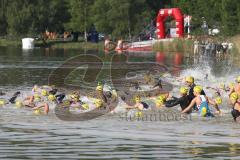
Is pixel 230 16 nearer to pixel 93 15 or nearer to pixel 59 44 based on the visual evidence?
pixel 93 15

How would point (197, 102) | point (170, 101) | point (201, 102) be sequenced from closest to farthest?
point (201, 102), point (197, 102), point (170, 101)

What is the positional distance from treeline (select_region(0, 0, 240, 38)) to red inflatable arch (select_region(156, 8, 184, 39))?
2.22m

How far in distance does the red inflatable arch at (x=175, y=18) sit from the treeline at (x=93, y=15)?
2223 mm

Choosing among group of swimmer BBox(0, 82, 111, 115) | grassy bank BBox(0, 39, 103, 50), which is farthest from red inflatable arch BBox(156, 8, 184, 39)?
group of swimmer BBox(0, 82, 111, 115)

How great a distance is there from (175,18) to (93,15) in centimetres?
1979

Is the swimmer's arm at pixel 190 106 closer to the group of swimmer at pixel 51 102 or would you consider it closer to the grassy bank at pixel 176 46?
the group of swimmer at pixel 51 102

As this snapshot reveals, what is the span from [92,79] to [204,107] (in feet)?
65.5

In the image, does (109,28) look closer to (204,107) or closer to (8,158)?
(204,107)

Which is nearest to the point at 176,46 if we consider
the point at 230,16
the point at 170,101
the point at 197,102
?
the point at 230,16

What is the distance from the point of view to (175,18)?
81.5 m

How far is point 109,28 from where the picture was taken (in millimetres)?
95500

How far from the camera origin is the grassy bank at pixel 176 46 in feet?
242

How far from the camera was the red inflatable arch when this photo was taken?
79.6 m

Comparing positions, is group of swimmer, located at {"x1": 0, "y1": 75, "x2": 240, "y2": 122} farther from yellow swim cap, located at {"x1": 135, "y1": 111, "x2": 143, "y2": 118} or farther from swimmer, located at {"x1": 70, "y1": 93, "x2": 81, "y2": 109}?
yellow swim cap, located at {"x1": 135, "y1": 111, "x2": 143, "y2": 118}
